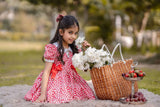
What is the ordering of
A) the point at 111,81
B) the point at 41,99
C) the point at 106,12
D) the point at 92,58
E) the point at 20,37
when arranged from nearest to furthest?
1. the point at 92,58
2. the point at 111,81
3. the point at 41,99
4. the point at 106,12
5. the point at 20,37

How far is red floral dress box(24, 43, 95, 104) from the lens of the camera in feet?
13.1

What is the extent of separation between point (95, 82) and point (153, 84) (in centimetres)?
249

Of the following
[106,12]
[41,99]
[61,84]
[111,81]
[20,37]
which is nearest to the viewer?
[111,81]

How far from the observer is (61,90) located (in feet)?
13.2

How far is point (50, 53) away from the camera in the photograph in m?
4.02

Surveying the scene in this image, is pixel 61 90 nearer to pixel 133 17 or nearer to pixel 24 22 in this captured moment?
pixel 133 17

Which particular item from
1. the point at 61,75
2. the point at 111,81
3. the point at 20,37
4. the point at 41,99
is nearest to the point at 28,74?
the point at 61,75

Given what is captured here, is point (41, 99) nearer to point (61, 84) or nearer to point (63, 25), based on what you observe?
point (61, 84)

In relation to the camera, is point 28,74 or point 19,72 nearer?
point 28,74

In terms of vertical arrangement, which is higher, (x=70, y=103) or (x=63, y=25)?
(x=63, y=25)

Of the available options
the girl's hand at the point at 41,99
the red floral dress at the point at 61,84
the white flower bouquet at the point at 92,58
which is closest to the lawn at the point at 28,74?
the red floral dress at the point at 61,84

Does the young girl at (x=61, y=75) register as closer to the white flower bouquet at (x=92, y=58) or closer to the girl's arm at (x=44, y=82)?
the girl's arm at (x=44, y=82)

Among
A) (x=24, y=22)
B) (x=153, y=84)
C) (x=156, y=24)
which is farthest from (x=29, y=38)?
(x=153, y=84)

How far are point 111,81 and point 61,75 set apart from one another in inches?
32.2
